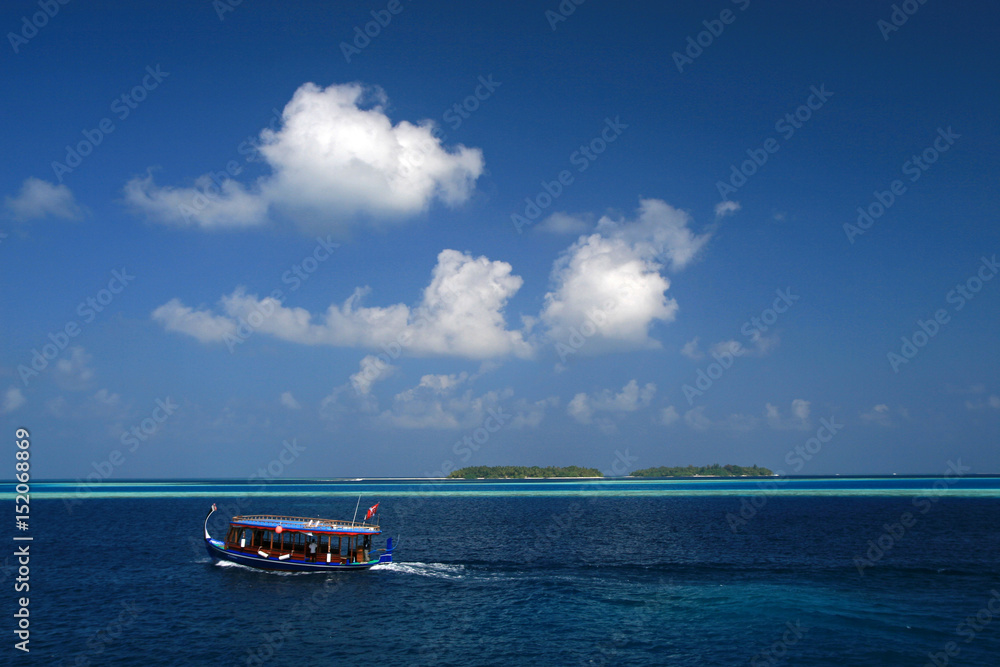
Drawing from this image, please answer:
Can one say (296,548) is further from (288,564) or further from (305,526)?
(305,526)

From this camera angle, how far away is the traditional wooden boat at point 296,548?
5188 centimetres

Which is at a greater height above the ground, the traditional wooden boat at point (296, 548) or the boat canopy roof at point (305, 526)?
the boat canopy roof at point (305, 526)

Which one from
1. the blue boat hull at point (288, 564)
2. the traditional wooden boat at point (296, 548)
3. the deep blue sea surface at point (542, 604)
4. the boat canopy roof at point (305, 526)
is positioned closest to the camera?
the deep blue sea surface at point (542, 604)

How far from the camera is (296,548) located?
177 ft

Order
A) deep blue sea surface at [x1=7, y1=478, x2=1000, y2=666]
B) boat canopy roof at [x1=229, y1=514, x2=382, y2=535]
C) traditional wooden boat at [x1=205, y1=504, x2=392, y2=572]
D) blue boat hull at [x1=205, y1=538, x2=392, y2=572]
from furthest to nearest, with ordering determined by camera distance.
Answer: boat canopy roof at [x1=229, y1=514, x2=382, y2=535], traditional wooden boat at [x1=205, y1=504, x2=392, y2=572], blue boat hull at [x1=205, y1=538, x2=392, y2=572], deep blue sea surface at [x1=7, y1=478, x2=1000, y2=666]

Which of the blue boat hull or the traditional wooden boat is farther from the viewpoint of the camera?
the traditional wooden boat

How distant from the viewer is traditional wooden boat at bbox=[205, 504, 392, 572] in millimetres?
51875

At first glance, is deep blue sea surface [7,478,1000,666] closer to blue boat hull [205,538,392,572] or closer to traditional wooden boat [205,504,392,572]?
blue boat hull [205,538,392,572]

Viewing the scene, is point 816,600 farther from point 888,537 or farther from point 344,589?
point 888,537

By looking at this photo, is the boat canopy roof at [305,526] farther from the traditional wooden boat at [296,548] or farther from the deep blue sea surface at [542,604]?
the deep blue sea surface at [542,604]

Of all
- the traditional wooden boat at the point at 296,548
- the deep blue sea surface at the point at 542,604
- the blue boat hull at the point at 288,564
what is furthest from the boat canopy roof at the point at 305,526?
the deep blue sea surface at the point at 542,604

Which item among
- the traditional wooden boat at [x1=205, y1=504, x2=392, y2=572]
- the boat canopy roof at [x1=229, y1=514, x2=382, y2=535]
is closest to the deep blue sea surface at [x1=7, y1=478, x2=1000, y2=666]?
the traditional wooden boat at [x1=205, y1=504, x2=392, y2=572]

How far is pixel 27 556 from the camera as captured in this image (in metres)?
58.0

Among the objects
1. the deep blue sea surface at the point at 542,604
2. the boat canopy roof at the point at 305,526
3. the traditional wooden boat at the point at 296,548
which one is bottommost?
the deep blue sea surface at the point at 542,604
